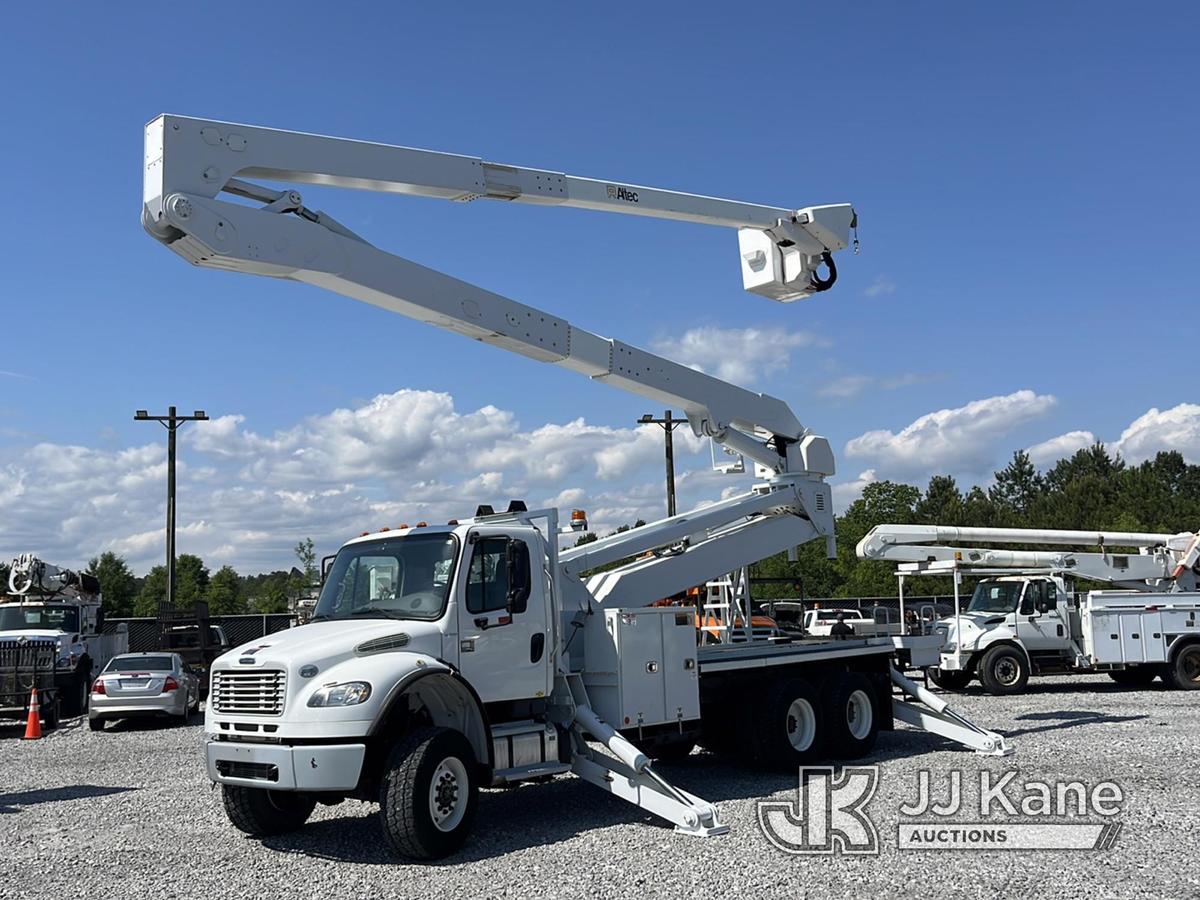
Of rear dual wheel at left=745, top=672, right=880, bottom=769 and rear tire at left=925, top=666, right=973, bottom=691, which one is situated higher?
rear dual wheel at left=745, top=672, right=880, bottom=769

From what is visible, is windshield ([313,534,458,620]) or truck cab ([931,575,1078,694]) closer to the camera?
windshield ([313,534,458,620])

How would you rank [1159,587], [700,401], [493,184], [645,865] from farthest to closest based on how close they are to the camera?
[1159,587], [700,401], [493,184], [645,865]

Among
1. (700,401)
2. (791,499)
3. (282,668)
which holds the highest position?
(700,401)

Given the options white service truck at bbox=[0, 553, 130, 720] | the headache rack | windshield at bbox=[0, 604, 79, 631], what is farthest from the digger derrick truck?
windshield at bbox=[0, 604, 79, 631]

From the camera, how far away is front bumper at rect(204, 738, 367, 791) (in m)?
8.63

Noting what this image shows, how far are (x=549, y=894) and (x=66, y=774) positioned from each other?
9190 millimetres

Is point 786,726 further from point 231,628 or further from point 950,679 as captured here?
point 231,628

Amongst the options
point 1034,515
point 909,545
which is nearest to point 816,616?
point 909,545

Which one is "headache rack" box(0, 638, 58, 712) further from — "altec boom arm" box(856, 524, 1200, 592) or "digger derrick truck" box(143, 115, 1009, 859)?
"altec boom arm" box(856, 524, 1200, 592)

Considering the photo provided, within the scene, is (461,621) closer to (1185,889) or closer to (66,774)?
(1185,889)

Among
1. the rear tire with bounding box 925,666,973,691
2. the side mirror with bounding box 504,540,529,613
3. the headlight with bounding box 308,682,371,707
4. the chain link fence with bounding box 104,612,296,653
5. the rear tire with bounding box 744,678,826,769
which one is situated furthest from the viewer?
the chain link fence with bounding box 104,612,296,653

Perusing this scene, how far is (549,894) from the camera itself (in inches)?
305

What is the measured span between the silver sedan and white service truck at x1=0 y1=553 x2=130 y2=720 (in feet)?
3.72

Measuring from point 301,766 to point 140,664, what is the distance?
1335 cm
